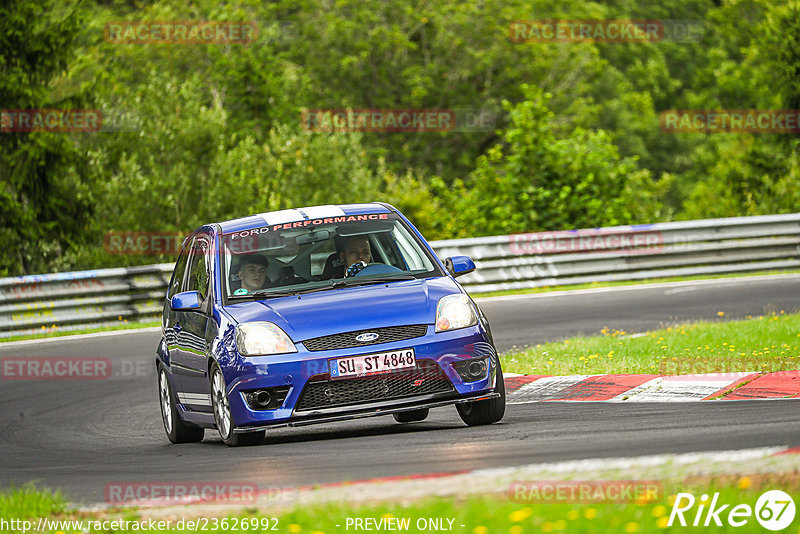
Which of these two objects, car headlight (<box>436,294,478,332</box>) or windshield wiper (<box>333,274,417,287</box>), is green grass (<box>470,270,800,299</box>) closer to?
windshield wiper (<box>333,274,417,287</box>)

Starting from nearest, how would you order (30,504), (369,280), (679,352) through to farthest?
(30,504)
(369,280)
(679,352)

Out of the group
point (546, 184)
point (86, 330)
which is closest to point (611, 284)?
point (546, 184)

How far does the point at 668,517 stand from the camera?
4879mm

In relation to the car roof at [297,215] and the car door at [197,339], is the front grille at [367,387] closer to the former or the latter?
the car door at [197,339]

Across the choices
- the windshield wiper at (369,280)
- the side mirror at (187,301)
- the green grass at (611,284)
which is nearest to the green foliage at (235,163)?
the green grass at (611,284)

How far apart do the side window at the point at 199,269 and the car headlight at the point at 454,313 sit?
1.88 m

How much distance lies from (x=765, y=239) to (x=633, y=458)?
16511 mm

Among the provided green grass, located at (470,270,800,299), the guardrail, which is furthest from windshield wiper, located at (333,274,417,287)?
green grass, located at (470,270,800,299)

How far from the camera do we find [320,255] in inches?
375

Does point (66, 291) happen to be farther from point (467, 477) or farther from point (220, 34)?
point (220, 34)

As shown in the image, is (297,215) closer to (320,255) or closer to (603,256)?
(320,255)

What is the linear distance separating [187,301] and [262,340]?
1.12 m

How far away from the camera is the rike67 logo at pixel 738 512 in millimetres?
4766

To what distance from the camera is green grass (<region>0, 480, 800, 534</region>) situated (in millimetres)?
4820
